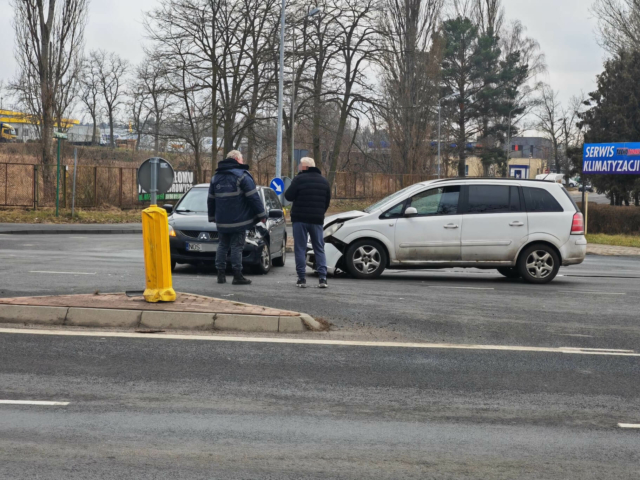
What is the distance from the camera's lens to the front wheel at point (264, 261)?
14.4 metres

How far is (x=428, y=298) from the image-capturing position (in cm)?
1134

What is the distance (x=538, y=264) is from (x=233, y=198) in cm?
548

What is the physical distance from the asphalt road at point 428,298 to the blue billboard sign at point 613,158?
56.2 feet

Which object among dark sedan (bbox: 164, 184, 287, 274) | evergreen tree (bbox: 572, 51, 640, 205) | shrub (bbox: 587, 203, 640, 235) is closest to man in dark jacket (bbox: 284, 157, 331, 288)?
dark sedan (bbox: 164, 184, 287, 274)

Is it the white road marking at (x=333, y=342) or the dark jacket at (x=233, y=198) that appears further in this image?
the dark jacket at (x=233, y=198)

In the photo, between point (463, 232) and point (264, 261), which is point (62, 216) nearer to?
point (264, 261)

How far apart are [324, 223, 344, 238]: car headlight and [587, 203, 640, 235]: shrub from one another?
25.6m

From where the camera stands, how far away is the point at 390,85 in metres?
52.6

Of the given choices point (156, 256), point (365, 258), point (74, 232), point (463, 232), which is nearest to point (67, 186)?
point (74, 232)

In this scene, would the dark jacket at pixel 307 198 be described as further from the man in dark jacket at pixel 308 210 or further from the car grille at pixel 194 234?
the car grille at pixel 194 234

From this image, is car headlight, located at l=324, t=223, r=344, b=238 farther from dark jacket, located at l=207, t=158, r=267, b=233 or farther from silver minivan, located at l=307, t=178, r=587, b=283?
dark jacket, located at l=207, t=158, r=267, b=233

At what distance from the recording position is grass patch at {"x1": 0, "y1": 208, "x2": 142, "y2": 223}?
109 feet

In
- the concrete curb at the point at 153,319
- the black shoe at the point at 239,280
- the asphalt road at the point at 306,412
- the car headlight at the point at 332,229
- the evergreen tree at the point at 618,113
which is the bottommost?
the asphalt road at the point at 306,412

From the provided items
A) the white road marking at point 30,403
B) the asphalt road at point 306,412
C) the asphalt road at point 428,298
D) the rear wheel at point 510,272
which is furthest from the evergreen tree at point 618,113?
the white road marking at point 30,403
